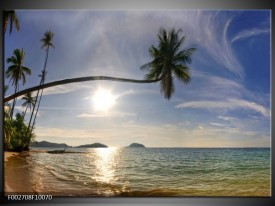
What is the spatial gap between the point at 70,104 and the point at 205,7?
2526 mm

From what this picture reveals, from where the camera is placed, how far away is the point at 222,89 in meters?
5.88

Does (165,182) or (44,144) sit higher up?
(44,144)

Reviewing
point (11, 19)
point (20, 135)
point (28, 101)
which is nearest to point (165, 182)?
point (28, 101)

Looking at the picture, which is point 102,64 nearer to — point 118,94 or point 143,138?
point 118,94

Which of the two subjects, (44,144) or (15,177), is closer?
(15,177)

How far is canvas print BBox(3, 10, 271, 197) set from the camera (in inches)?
209

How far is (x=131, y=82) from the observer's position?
595cm

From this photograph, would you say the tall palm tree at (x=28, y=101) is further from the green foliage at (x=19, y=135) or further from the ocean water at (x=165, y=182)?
the ocean water at (x=165, y=182)

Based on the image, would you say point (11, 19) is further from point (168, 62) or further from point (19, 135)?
point (19, 135)

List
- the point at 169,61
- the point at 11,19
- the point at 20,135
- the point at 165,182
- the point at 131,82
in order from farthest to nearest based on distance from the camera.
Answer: the point at 20,135 → the point at 165,182 → the point at 131,82 → the point at 169,61 → the point at 11,19

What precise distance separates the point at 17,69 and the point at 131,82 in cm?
166

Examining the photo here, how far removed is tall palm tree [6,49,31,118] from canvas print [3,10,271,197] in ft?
0.05

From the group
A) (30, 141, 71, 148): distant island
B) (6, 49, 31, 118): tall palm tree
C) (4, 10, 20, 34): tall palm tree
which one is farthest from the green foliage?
(4, 10, 20, 34): tall palm tree

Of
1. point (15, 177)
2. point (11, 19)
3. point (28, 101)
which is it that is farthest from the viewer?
point (28, 101)
